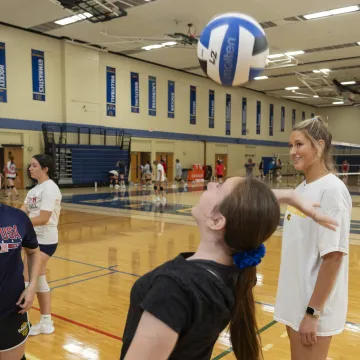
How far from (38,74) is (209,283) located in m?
19.8

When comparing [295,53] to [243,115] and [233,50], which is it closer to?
[243,115]

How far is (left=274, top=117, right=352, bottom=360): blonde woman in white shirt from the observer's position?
1.84m

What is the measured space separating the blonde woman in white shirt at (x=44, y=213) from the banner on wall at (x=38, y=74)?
16.5m

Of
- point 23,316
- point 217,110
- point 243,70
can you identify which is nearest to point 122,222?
point 243,70

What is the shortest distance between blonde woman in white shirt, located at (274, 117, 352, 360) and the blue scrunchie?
32.2 inches

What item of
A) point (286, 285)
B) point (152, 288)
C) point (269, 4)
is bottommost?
point (286, 285)

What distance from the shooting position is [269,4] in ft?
48.5

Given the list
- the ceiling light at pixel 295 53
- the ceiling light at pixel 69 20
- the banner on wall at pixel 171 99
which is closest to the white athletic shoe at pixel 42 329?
the ceiling light at pixel 69 20

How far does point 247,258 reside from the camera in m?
1.14

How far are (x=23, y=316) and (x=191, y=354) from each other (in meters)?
1.61

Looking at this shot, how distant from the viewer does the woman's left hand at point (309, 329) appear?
1.86 metres

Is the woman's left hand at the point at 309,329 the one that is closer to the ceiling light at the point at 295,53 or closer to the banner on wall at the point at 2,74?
the banner on wall at the point at 2,74

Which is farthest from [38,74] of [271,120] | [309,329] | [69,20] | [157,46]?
[271,120]

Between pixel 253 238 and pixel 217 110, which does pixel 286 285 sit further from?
pixel 217 110
